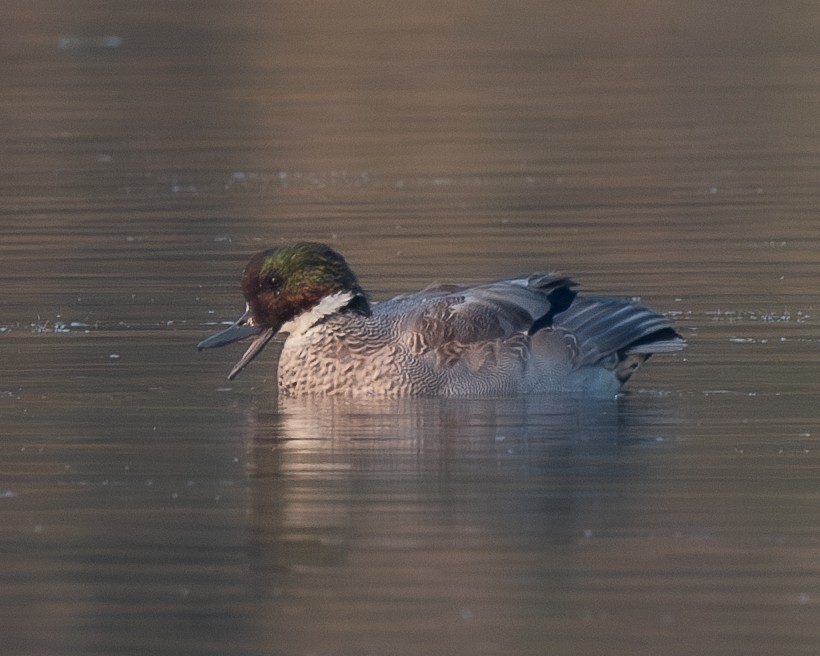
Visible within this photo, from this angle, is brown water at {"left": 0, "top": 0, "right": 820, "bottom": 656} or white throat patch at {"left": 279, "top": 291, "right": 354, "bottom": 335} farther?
white throat patch at {"left": 279, "top": 291, "right": 354, "bottom": 335}

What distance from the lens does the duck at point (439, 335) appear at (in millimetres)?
12578

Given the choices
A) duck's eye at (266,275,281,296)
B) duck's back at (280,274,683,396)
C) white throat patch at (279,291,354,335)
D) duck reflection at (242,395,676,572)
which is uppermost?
duck's eye at (266,275,281,296)

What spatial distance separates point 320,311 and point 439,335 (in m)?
0.77

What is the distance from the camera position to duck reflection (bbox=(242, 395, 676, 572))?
944cm

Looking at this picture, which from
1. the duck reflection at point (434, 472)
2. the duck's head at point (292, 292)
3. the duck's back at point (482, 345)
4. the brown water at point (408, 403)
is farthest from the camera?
the duck's head at point (292, 292)

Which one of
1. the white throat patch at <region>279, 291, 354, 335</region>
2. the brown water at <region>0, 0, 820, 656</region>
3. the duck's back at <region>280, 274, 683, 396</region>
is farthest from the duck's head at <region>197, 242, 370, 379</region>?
the brown water at <region>0, 0, 820, 656</region>

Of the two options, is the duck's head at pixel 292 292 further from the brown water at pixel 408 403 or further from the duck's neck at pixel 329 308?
the brown water at pixel 408 403

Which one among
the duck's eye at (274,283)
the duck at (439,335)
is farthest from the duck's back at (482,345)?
the duck's eye at (274,283)

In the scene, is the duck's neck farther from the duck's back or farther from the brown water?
the brown water

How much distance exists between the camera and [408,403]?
41.0ft

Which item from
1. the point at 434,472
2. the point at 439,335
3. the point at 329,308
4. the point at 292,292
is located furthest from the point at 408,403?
the point at 434,472

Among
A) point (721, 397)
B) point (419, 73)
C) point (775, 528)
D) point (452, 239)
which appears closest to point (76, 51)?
point (419, 73)

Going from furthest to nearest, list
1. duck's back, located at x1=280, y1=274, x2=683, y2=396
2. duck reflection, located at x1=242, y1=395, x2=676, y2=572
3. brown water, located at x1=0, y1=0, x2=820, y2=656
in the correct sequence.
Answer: duck's back, located at x1=280, y1=274, x2=683, y2=396, duck reflection, located at x1=242, y1=395, x2=676, y2=572, brown water, located at x1=0, y1=0, x2=820, y2=656

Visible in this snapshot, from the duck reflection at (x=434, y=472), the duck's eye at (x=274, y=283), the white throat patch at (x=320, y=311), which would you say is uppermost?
the duck's eye at (x=274, y=283)
